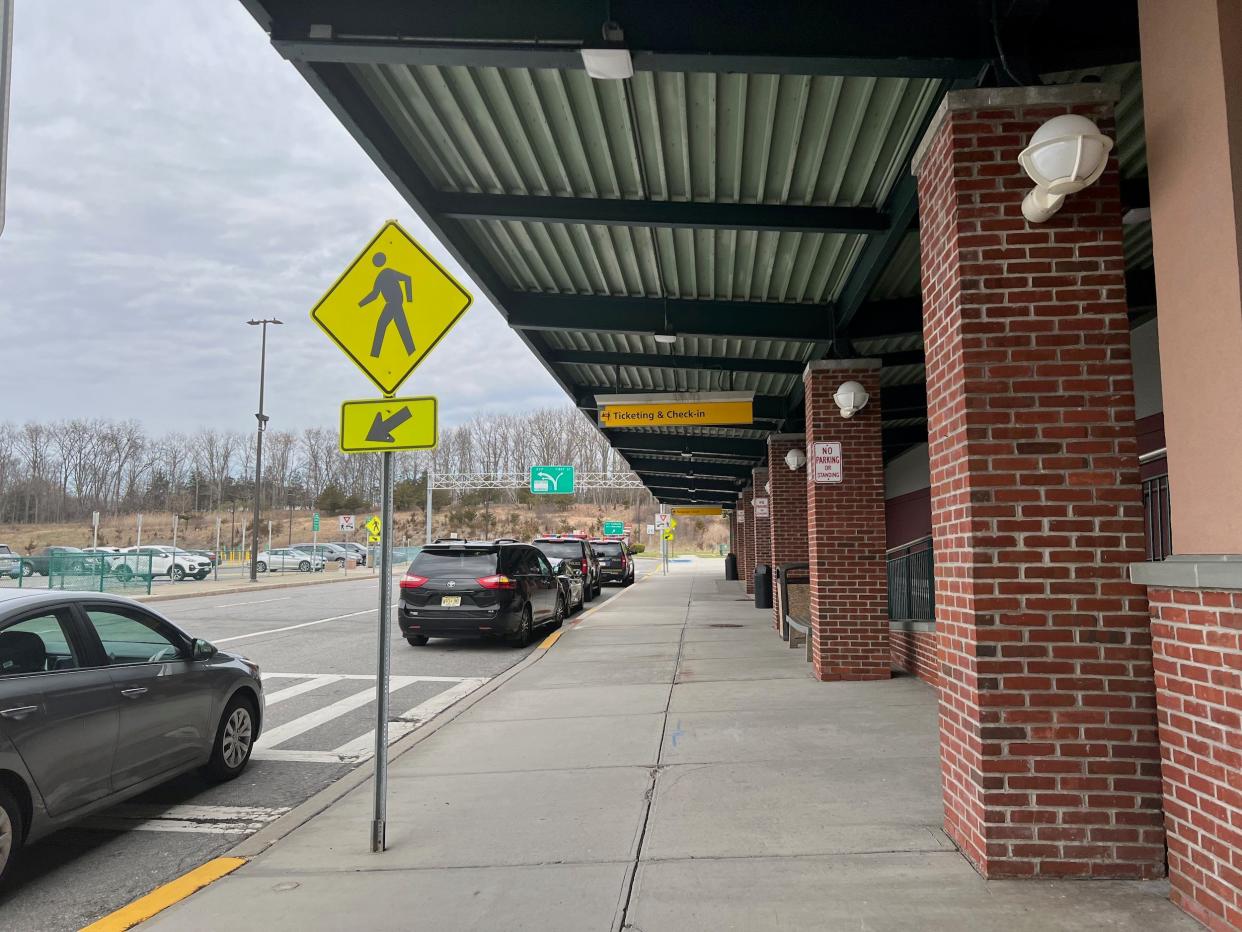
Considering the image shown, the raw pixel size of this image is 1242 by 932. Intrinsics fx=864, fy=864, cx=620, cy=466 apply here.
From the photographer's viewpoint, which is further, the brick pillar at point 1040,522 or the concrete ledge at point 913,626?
the concrete ledge at point 913,626

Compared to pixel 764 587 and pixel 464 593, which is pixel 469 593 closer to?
pixel 464 593

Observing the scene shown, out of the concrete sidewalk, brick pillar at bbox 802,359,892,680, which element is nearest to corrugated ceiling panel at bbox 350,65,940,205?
brick pillar at bbox 802,359,892,680

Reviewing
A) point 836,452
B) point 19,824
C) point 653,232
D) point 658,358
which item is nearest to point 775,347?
point 658,358

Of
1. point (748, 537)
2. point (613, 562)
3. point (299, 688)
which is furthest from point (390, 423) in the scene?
point (613, 562)

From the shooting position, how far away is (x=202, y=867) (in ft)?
15.0

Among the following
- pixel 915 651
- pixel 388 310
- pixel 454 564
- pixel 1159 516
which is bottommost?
pixel 915 651

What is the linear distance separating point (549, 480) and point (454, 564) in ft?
102

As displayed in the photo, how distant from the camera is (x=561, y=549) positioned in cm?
2423

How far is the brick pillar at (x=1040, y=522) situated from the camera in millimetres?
3957

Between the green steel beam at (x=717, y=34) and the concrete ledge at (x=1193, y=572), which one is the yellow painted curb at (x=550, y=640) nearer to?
the green steel beam at (x=717, y=34)

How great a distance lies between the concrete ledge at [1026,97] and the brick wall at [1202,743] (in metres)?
2.44

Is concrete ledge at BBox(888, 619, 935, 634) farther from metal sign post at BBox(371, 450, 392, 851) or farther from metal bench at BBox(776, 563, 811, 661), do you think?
metal sign post at BBox(371, 450, 392, 851)

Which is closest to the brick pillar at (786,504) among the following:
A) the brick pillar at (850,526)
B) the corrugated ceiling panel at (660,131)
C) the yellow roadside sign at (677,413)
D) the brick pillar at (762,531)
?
the yellow roadside sign at (677,413)

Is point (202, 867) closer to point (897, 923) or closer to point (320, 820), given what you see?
point (320, 820)
